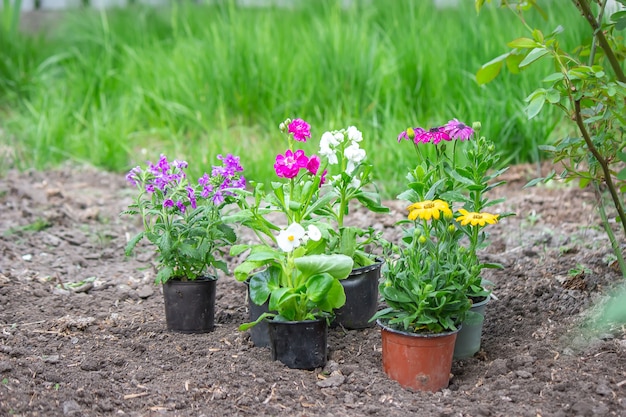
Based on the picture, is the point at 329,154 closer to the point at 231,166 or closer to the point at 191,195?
the point at 231,166

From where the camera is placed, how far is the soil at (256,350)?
1949 millimetres

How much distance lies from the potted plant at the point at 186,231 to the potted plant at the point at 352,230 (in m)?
0.30

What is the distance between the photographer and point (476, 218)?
6.59 feet

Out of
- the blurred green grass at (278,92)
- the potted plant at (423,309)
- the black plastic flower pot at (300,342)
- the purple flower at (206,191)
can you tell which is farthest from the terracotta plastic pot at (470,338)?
the blurred green grass at (278,92)

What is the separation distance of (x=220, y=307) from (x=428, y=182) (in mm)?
948

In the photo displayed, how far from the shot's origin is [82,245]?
3.52m

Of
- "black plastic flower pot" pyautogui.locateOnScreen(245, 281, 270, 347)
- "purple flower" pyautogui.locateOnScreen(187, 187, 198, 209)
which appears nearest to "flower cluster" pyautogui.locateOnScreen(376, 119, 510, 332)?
"black plastic flower pot" pyautogui.locateOnScreen(245, 281, 270, 347)

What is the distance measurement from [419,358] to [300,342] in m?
0.34

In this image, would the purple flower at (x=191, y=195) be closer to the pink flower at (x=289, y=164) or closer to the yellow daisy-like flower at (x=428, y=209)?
the pink flower at (x=289, y=164)

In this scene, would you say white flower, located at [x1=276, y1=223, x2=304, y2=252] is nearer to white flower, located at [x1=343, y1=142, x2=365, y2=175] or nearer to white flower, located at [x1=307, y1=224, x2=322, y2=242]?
white flower, located at [x1=307, y1=224, x2=322, y2=242]

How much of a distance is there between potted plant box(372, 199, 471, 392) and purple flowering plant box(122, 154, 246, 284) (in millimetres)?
607

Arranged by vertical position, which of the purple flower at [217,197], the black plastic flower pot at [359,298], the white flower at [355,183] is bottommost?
the black plastic flower pot at [359,298]

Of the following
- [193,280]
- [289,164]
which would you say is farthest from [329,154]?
[193,280]

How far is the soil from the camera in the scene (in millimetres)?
1949
